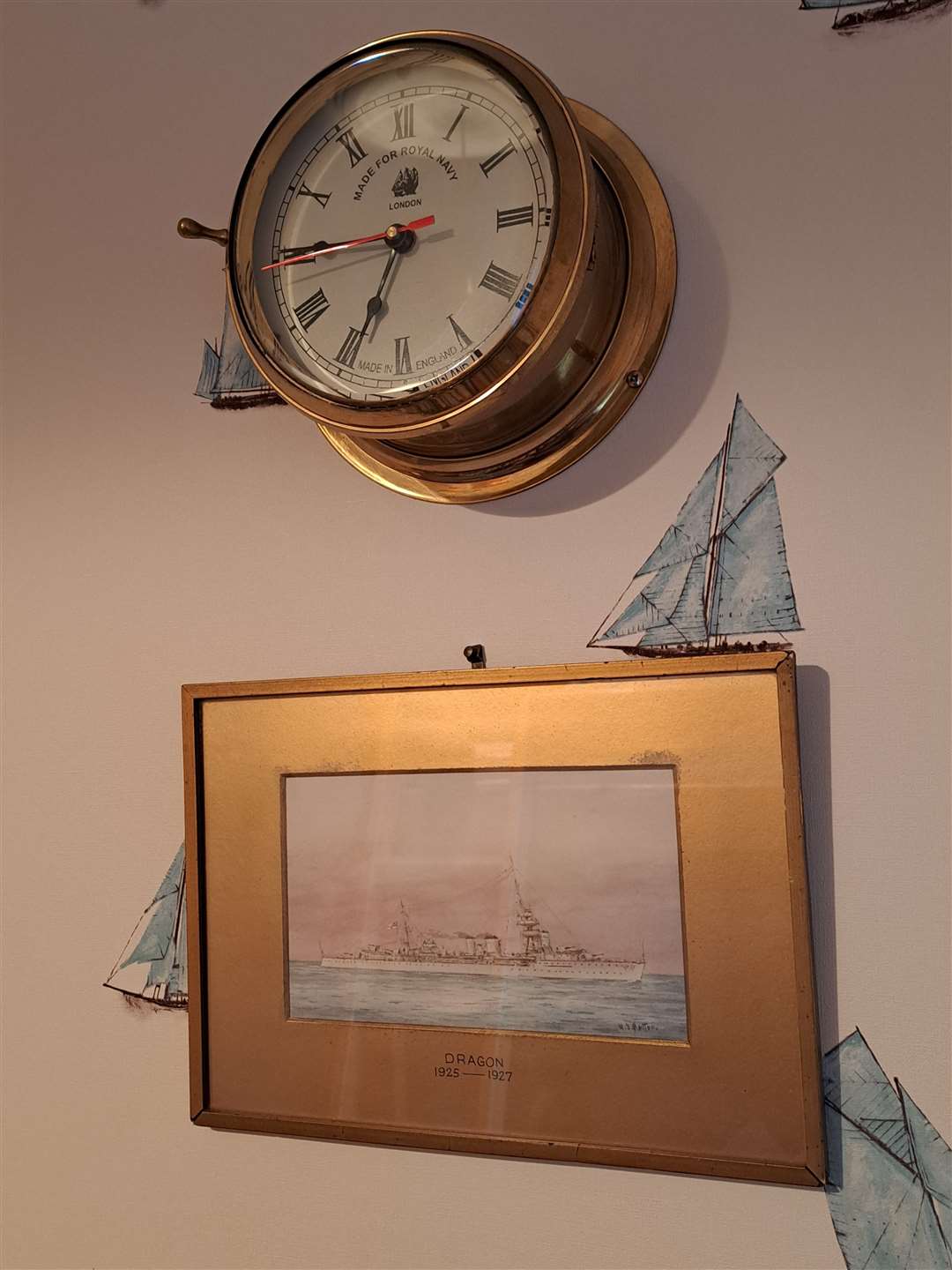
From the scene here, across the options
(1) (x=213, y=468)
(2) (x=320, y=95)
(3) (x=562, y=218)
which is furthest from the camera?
(1) (x=213, y=468)

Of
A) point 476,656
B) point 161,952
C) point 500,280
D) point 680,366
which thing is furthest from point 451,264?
point 161,952

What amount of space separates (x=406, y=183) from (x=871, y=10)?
38cm

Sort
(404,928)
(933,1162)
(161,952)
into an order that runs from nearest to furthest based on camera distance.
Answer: (933,1162) → (404,928) → (161,952)

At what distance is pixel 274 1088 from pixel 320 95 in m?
0.83

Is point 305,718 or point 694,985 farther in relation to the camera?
point 305,718

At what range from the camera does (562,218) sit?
81 centimetres

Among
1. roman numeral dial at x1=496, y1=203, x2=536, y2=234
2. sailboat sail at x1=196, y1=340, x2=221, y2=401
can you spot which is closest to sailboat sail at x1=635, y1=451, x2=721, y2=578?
roman numeral dial at x1=496, y1=203, x2=536, y2=234

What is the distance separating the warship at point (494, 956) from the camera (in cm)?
85

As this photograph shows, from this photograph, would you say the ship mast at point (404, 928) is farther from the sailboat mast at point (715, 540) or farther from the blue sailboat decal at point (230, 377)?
the blue sailboat decal at point (230, 377)

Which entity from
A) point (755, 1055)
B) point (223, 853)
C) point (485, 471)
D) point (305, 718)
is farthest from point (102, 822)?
point (755, 1055)

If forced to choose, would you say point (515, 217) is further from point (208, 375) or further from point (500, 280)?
point (208, 375)

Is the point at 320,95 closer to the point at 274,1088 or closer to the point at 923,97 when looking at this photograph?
the point at 923,97

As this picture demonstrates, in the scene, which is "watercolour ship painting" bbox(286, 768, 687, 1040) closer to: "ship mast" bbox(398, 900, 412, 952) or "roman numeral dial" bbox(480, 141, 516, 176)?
"ship mast" bbox(398, 900, 412, 952)

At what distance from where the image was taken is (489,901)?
88cm
